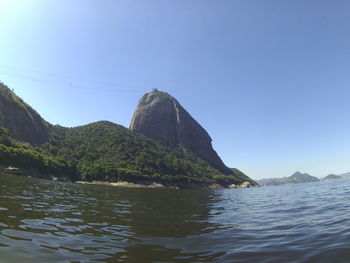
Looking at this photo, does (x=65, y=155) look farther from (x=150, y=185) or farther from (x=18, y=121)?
(x=150, y=185)

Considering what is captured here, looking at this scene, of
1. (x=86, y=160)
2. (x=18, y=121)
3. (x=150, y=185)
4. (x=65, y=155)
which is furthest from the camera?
(x=86, y=160)

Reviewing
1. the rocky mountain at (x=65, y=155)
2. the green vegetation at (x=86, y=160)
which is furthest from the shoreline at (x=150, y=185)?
the green vegetation at (x=86, y=160)

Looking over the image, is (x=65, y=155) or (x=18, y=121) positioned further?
(x=65, y=155)

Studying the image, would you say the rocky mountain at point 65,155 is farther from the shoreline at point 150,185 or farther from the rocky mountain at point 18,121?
the shoreline at point 150,185

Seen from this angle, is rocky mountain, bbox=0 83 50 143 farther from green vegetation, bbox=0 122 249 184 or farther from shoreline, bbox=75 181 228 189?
shoreline, bbox=75 181 228 189

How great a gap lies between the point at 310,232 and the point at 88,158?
6782 inches

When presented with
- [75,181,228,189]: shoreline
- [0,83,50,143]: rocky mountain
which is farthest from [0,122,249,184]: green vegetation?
[0,83,50,143]: rocky mountain

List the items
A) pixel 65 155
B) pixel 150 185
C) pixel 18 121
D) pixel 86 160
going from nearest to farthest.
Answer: pixel 150 185 < pixel 18 121 < pixel 65 155 < pixel 86 160

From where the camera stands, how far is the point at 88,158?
170 meters

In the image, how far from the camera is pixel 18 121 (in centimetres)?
14825

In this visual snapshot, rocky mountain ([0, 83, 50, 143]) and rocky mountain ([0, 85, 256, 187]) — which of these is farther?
rocky mountain ([0, 83, 50, 143])

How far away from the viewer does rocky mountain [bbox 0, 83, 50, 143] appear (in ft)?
459

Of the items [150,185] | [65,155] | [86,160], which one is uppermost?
[65,155]

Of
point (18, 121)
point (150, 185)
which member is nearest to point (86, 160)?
point (18, 121)
